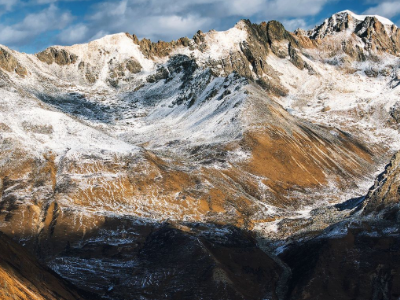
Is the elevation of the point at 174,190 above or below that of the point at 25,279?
above

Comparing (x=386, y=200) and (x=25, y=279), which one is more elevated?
(x=386, y=200)

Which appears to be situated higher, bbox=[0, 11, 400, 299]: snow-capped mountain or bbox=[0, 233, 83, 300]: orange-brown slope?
bbox=[0, 11, 400, 299]: snow-capped mountain

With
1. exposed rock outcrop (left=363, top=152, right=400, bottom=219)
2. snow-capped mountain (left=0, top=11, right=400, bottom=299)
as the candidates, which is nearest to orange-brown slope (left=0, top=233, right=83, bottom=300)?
snow-capped mountain (left=0, top=11, right=400, bottom=299)

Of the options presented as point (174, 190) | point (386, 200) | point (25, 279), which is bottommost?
point (25, 279)

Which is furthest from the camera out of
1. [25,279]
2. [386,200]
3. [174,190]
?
[174,190]

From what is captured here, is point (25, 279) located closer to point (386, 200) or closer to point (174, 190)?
point (386, 200)

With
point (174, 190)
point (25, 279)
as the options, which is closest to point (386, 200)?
point (174, 190)

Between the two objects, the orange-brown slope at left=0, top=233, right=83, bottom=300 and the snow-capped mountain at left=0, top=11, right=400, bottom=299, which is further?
the snow-capped mountain at left=0, top=11, right=400, bottom=299

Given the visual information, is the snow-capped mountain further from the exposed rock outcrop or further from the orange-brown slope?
the orange-brown slope

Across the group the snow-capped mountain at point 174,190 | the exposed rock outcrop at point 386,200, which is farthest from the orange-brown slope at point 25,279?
the exposed rock outcrop at point 386,200

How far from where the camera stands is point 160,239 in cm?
7700

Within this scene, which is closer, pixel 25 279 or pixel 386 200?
pixel 25 279

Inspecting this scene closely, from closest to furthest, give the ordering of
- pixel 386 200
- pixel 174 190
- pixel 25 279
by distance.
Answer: pixel 25 279 → pixel 386 200 → pixel 174 190

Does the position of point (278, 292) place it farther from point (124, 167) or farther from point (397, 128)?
point (397, 128)
